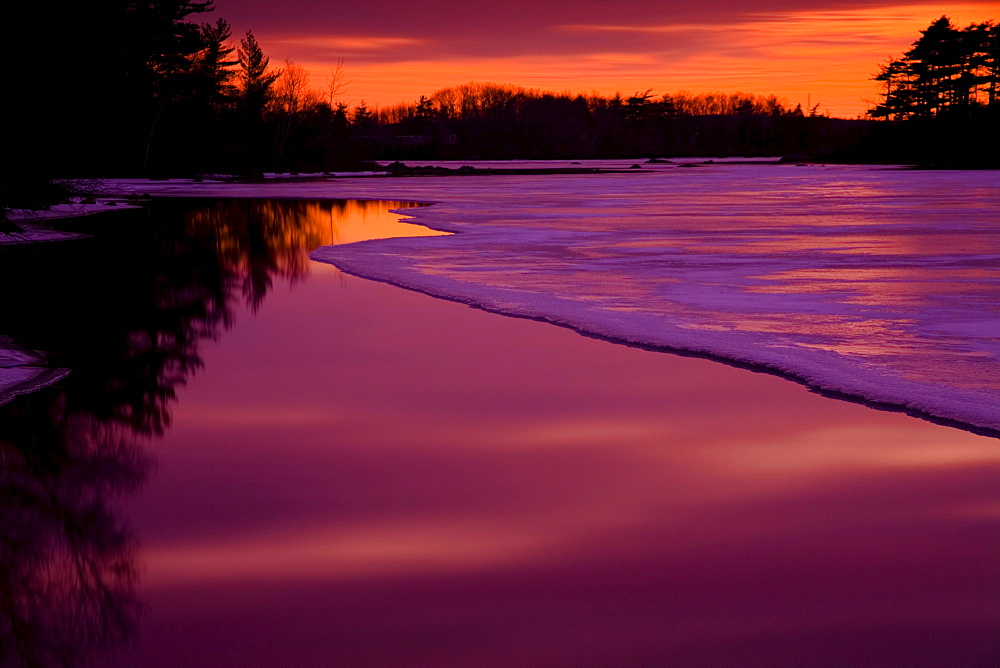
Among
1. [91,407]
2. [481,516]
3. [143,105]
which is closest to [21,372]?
[91,407]

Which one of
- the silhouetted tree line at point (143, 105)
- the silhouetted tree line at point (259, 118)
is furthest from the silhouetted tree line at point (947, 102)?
the silhouetted tree line at point (143, 105)

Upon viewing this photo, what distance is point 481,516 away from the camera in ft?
15.8

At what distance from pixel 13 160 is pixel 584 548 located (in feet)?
41.2

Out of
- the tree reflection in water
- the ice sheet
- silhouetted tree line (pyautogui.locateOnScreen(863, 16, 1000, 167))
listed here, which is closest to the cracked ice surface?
the tree reflection in water

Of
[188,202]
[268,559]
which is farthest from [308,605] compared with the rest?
[188,202]

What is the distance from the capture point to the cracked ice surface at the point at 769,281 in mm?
7504

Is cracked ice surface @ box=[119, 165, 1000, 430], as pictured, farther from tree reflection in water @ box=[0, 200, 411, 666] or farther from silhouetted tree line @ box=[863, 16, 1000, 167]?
silhouetted tree line @ box=[863, 16, 1000, 167]

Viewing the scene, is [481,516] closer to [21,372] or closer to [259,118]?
[21,372]

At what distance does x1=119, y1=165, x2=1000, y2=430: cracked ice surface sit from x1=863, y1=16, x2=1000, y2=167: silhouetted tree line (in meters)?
50.8

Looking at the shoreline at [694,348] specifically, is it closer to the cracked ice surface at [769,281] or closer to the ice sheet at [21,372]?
the cracked ice surface at [769,281]

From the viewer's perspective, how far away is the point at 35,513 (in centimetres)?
489

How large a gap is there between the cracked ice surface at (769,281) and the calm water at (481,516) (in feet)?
2.00

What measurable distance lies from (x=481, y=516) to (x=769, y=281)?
7.98m

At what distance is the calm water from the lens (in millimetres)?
3627
